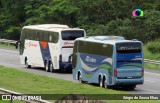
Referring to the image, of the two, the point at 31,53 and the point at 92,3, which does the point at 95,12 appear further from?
the point at 31,53

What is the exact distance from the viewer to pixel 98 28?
54500mm

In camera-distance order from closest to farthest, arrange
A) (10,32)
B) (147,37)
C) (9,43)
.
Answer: (147,37), (9,43), (10,32)

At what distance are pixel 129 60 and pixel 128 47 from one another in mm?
657

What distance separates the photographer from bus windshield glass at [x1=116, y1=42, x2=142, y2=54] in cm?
2859

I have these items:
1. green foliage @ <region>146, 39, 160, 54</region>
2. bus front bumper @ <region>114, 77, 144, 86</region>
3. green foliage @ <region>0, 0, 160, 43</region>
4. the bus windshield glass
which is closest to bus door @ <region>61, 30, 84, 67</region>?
Result: green foliage @ <region>146, 39, 160, 54</region>

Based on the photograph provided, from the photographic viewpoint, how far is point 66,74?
3844cm

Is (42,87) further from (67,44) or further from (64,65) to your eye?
(64,65)

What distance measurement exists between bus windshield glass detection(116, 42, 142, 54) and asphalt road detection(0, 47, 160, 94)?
201 cm

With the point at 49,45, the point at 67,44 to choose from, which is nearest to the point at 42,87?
the point at 67,44

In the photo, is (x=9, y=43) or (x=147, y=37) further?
(x=9, y=43)

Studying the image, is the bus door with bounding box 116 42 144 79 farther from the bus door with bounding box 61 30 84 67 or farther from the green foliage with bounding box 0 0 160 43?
the green foliage with bounding box 0 0 160 43

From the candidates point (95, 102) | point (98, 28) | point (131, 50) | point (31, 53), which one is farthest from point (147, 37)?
point (95, 102)

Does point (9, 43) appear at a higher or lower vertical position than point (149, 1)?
lower

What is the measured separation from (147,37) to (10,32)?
74.0ft
